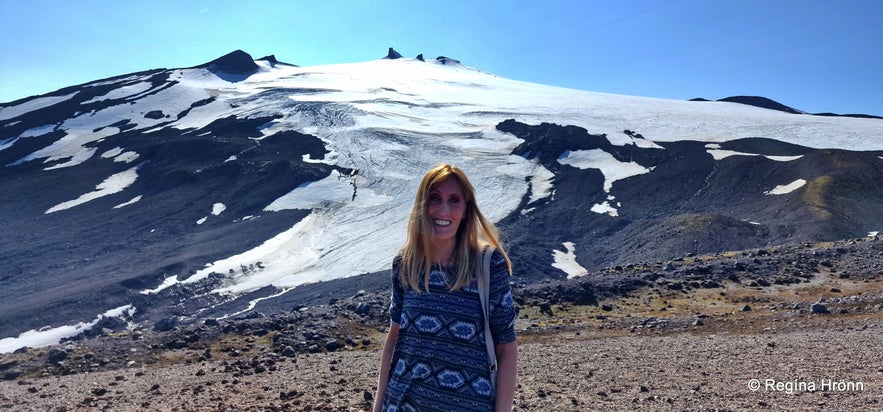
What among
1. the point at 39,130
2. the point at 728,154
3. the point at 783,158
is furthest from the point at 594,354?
the point at 39,130

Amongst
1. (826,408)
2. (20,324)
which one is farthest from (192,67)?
(826,408)

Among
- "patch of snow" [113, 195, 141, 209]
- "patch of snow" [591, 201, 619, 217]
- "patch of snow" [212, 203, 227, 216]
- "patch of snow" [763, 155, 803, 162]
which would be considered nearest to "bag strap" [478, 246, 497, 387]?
"patch of snow" [591, 201, 619, 217]

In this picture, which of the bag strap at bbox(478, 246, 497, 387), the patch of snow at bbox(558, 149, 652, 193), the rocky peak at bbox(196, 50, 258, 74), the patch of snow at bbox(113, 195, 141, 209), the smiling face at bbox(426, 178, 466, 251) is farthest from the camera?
the rocky peak at bbox(196, 50, 258, 74)

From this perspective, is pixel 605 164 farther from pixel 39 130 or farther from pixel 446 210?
pixel 39 130

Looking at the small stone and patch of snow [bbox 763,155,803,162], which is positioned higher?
patch of snow [bbox 763,155,803,162]

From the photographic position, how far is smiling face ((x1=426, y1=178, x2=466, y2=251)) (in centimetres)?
432

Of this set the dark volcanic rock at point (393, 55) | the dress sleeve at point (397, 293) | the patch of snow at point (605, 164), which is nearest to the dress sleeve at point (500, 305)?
the dress sleeve at point (397, 293)

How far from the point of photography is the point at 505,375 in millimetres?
4246

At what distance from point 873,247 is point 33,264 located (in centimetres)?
4434

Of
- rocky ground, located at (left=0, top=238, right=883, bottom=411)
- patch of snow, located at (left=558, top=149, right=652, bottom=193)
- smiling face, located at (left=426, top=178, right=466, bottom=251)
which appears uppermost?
patch of snow, located at (left=558, top=149, right=652, bottom=193)

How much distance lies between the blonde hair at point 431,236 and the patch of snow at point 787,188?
43224 mm

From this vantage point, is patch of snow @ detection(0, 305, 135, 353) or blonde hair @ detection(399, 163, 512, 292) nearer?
blonde hair @ detection(399, 163, 512, 292)

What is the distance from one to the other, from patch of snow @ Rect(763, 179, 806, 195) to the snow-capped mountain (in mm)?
240

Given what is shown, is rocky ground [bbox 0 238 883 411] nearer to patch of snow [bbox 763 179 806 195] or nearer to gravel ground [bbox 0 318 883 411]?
gravel ground [bbox 0 318 883 411]
